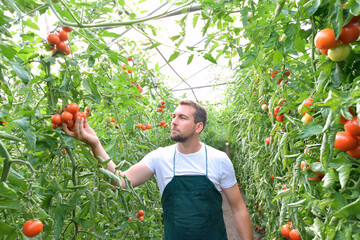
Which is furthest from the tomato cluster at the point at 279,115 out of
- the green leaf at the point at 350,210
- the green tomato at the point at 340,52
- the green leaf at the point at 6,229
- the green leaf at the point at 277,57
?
the green leaf at the point at 6,229

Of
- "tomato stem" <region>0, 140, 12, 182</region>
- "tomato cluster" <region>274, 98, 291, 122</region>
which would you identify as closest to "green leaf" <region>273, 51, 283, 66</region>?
"tomato cluster" <region>274, 98, 291, 122</region>

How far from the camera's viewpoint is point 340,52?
0.61 m

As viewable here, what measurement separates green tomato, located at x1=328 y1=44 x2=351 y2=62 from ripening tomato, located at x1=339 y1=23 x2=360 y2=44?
12mm

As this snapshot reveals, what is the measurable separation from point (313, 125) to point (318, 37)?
19cm

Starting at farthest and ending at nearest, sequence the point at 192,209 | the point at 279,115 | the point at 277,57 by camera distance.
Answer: the point at 192,209
the point at 279,115
the point at 277,57

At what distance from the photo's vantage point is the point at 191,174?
1.61 m

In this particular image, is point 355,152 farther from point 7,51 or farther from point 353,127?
point 7,51

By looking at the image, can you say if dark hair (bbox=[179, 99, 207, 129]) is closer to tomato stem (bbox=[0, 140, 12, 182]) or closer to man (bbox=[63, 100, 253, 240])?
man (bbox=[63, 100, 253, 240])

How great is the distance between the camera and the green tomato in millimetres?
608

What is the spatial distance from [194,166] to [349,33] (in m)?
1.17

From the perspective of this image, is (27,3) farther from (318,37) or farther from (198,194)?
(198,194)

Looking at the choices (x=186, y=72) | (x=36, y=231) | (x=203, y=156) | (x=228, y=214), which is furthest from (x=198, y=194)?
(x=186, y=72)

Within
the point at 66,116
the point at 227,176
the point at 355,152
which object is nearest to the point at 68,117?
the point at 66,116

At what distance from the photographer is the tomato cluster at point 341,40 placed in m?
0.60
